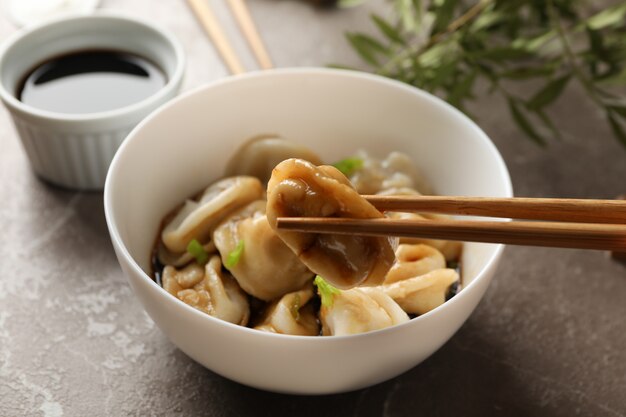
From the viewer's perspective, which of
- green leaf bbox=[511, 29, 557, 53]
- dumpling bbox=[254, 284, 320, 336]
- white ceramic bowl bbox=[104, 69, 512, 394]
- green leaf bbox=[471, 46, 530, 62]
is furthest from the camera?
green leaf bbox=[511, 29, 557, 53]

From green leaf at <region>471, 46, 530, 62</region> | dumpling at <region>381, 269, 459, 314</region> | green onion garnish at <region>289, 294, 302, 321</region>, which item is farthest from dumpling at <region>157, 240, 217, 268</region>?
green leaf at <region>471, 46, 530, 62</region>

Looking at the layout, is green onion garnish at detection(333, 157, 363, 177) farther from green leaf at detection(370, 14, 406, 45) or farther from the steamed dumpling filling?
green leaf at detection(370, 14, 406, 45)

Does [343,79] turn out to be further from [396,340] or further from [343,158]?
[396,340]

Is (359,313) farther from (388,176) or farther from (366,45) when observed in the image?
(366,45)

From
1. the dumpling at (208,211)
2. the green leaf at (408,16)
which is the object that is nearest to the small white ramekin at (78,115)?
the dumpling at (208,211)

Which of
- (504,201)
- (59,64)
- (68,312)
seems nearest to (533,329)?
(504,201)

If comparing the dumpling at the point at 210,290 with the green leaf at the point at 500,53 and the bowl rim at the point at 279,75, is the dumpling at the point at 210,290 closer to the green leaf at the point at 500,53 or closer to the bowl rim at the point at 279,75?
the bowl rim at the point at 279,75
